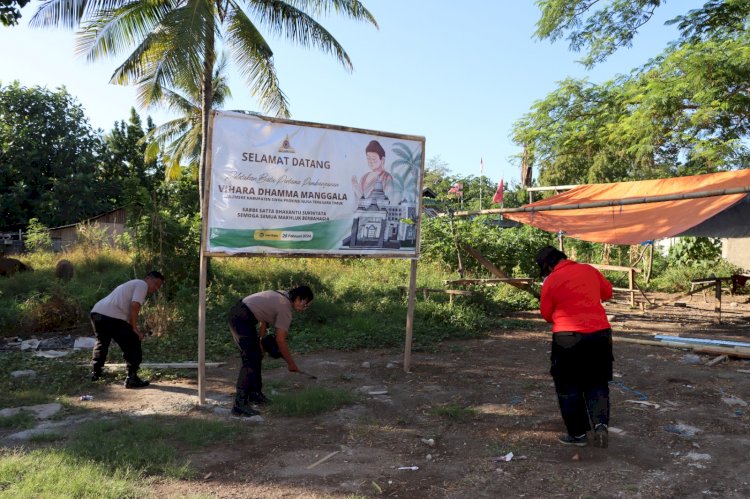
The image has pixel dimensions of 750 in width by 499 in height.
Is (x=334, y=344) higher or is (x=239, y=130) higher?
(x=239, y=130)

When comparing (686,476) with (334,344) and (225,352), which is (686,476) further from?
(225,352)

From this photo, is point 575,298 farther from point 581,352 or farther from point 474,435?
point 474,435

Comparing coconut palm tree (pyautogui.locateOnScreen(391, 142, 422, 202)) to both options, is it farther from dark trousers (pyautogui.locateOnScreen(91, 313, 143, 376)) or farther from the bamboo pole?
dark trousers (pyautogui.locateOnScreen(91, 313, 143, 376))

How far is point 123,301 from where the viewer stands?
6293mm

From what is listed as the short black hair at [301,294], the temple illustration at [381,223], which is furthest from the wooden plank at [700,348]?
the short black hair at [301,294]

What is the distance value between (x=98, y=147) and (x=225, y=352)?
2794cm

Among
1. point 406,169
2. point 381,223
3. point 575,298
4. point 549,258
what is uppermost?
point 406,169

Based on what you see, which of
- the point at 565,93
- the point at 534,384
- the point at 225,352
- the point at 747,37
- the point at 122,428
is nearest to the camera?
Result: the point at 122,428

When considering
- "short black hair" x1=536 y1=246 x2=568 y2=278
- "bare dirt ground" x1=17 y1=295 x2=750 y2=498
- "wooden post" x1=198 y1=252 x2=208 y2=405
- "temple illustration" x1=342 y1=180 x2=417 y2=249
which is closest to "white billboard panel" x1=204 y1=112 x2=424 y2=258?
"temple illustration" x1=342 y1=180 x2=417 y2=249

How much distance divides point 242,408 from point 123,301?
2202 millimetres

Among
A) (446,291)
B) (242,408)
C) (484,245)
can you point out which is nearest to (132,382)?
(242,408)

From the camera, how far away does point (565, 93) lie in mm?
16328

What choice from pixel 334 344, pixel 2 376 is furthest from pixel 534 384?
pixel 2 376

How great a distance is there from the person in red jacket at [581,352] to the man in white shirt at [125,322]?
4.38 metres
